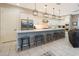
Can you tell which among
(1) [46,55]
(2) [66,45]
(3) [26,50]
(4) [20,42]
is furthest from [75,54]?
(4) [20,42]

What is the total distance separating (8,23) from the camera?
3268mm

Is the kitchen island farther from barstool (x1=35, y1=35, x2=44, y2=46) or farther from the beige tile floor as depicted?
the beige tile floor

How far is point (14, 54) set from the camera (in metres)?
3.27

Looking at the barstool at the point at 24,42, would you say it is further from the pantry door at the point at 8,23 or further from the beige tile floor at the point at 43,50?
the pantry door at the point at 8,23

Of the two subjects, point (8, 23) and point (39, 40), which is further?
point (39, 40)

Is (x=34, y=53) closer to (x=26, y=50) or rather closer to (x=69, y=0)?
(x=26, y=50)

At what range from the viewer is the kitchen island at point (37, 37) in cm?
369

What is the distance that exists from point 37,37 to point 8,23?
1155 millimetres

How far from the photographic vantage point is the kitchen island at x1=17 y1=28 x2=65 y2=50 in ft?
12.1

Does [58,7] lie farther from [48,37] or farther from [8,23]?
[8,23]

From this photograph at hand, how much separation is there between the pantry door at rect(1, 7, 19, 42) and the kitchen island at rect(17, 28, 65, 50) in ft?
1.32

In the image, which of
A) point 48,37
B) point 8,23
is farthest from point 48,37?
point 8,23

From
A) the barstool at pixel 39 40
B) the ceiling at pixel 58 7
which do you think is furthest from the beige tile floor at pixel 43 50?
the ceiling at pixel 58 7

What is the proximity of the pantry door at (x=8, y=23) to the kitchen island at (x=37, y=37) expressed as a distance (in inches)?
15.8
